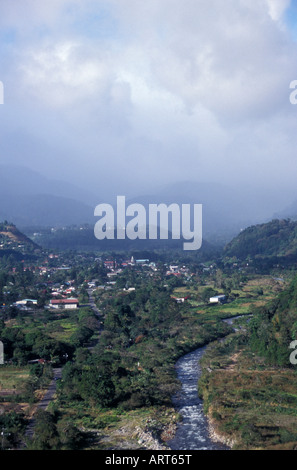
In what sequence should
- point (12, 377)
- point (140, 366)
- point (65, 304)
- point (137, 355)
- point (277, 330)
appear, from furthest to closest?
point (65, 304), point (277, 330), point (137, 355), point (140, 366), point (12, 377)

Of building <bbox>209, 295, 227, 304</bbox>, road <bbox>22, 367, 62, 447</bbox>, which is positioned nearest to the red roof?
building <bbox>209, 295, 227, 304</bbox>

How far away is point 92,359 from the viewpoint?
19.3 meters

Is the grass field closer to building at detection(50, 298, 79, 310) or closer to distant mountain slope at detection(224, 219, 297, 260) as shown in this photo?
building at detection(50, 298, 79, 310)

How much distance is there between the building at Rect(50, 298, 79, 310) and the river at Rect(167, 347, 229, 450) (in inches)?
637

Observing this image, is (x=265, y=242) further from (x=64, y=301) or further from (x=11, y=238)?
(x=64, y=301)

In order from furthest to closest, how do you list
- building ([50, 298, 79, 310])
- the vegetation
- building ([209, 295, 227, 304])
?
building ([209, 295, 227, 304]) → building ([50, 298, 79, 310]) → the vegetation

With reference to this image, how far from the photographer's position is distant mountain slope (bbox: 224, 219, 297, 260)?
7219 centimetres

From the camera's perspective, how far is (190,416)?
14977 millimetres

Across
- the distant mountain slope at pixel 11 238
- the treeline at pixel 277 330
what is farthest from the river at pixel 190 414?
the distant mountain slope at pixel 11 238

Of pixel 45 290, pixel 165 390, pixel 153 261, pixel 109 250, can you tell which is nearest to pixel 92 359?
pixel 165 390

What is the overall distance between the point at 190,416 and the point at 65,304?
22.5m

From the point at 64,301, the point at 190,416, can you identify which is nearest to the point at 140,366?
the point at 190,416

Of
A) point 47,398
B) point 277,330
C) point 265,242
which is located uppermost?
point 265,242
